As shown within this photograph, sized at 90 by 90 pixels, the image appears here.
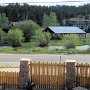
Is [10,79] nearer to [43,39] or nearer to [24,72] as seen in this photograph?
[24,72]

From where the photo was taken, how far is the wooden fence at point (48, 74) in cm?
1786

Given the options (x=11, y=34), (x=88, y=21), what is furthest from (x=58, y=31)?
(x=88, y=21)

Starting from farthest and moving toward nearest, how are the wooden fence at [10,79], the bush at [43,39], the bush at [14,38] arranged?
the bush at [43,39] → the bush at [14,38] → the wooden fence at [10,79]

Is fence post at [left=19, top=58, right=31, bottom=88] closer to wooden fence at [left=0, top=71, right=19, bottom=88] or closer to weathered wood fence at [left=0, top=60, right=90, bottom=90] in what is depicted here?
weathered wood fence at [left=0, top=60, right=90, bottom=90]

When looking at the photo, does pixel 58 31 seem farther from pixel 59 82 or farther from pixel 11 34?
pixel 59 82

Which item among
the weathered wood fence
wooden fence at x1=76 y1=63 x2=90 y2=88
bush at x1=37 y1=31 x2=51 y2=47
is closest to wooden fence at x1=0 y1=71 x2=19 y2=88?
the weathered wood fence

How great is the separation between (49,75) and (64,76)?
792 mm

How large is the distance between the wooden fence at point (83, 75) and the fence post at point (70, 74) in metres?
0.29

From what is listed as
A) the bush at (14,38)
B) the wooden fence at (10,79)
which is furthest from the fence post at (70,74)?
the bush at (14,38)

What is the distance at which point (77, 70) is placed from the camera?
703 inches

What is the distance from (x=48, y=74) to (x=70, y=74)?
3.81 ft

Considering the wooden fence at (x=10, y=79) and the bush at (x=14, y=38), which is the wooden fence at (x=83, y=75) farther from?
the bush at (x=14, y=38)

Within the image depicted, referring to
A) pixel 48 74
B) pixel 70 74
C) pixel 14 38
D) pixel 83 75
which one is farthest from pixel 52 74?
pixel 14 38

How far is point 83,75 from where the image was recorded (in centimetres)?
1792
